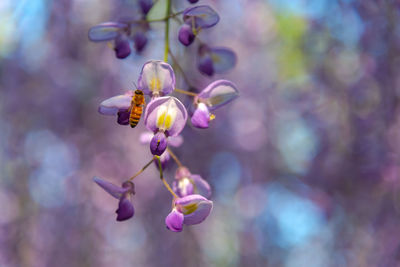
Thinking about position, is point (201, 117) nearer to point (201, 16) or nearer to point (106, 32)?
point (201, 16)

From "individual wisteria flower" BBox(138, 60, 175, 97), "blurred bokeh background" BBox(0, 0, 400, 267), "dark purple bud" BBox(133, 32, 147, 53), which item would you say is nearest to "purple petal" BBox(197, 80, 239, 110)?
"individual wisteria flower" BBox(138, 60, 175, 97)

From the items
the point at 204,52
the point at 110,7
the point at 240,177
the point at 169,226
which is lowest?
the point at 169,226

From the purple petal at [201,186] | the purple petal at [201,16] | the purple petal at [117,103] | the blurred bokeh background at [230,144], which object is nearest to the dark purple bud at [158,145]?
the purple petal at [117,103]

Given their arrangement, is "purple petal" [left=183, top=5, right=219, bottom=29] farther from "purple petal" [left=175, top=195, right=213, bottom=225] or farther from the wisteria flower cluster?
"purple petal" [left=175, top=195, right=213, bottom=225]

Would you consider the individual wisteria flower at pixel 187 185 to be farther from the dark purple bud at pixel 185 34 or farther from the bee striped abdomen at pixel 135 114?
the dark purple bud at pixel 185 34

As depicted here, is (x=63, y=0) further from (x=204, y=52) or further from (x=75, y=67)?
(x=204, y=52)

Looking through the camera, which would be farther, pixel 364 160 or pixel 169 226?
pixel 364 160

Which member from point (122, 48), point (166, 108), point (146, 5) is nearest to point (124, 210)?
point (166, 108)

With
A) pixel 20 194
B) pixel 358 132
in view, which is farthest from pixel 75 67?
pixel 358 132
